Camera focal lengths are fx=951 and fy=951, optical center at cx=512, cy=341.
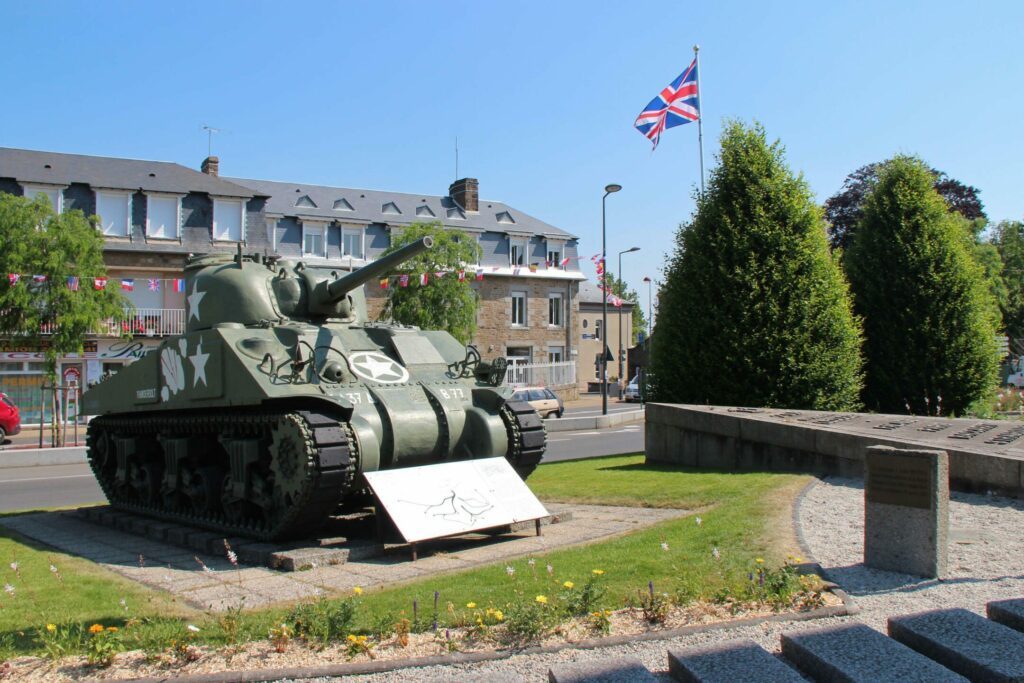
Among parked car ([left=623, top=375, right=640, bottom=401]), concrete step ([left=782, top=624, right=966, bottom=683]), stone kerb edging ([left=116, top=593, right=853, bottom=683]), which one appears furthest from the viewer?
parked car ([left=623, top=375, right=640, bottom=401])

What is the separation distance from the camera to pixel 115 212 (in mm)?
35156

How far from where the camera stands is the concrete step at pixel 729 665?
447 centimetres

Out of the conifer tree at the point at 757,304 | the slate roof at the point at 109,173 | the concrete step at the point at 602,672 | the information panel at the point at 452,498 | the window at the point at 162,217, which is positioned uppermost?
the slate roof at the point at 109,173

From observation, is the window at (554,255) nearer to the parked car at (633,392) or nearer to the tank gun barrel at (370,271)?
the parked car at (633,392)

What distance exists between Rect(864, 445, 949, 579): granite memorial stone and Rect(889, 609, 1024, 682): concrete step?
1678mm

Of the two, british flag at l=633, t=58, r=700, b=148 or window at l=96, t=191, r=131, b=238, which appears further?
window at l=96, t=191, r=131, b=238

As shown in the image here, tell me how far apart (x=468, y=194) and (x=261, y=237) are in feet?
45.6

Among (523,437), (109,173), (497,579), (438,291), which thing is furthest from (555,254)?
(497,579)

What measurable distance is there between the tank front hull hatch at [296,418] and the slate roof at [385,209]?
3238 cm

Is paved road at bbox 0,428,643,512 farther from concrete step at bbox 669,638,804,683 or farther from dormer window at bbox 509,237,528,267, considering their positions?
dormer window at bbox 509,237,528,267

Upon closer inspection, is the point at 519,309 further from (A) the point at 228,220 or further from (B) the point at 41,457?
(B) the point at 41,457

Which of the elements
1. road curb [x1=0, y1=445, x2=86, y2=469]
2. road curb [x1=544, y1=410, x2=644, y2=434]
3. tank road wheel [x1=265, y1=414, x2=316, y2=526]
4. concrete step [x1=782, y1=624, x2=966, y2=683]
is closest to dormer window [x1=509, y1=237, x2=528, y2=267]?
road curb [x1=544, y1=410, x2=644, y2=434]

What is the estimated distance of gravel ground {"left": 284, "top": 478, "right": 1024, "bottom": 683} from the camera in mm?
5164

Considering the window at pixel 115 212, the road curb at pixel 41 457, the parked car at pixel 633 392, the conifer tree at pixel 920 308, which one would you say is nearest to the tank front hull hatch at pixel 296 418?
the conifer tree at pixel 920 308
